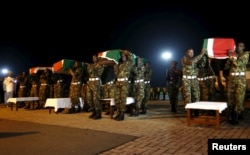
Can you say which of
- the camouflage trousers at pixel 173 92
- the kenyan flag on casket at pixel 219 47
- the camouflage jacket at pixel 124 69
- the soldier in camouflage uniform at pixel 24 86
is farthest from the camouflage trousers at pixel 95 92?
the soldier in camouflage uniform at pixel 24 86

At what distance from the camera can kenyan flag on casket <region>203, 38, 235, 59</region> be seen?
888 centimetres

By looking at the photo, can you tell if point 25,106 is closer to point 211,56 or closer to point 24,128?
point 24,128

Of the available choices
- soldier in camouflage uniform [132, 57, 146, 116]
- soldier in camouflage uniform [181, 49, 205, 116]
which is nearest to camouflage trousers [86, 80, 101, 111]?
soldier in camouflage uniform [132, 57, 146, 116]

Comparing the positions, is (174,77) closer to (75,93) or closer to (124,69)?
(124,69)

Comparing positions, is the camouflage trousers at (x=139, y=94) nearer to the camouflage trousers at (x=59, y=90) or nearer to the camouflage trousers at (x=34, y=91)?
the camouflage trousers at (x=59, y=90)

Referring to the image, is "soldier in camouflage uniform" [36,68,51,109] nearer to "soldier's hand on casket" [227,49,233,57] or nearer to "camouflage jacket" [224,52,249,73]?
"soldier's hand on casket" [227,49,233,57]

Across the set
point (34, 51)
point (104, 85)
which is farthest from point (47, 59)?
point (104, 85)

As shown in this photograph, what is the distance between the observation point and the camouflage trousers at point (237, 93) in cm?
790

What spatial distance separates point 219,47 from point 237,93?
178 centimetres

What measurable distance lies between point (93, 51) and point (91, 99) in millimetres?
22870

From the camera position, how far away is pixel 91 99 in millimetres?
10242

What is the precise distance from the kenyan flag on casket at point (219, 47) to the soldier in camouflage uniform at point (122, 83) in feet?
8.79

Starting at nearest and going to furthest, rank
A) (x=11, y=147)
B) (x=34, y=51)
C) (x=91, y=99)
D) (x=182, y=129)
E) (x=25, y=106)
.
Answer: (x=11, y=147) → (x=182, y=129) → (x=91, y=99) → (x=25, y=106) → (x=34, y=51)

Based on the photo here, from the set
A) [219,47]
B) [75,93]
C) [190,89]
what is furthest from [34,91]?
[219,47]
